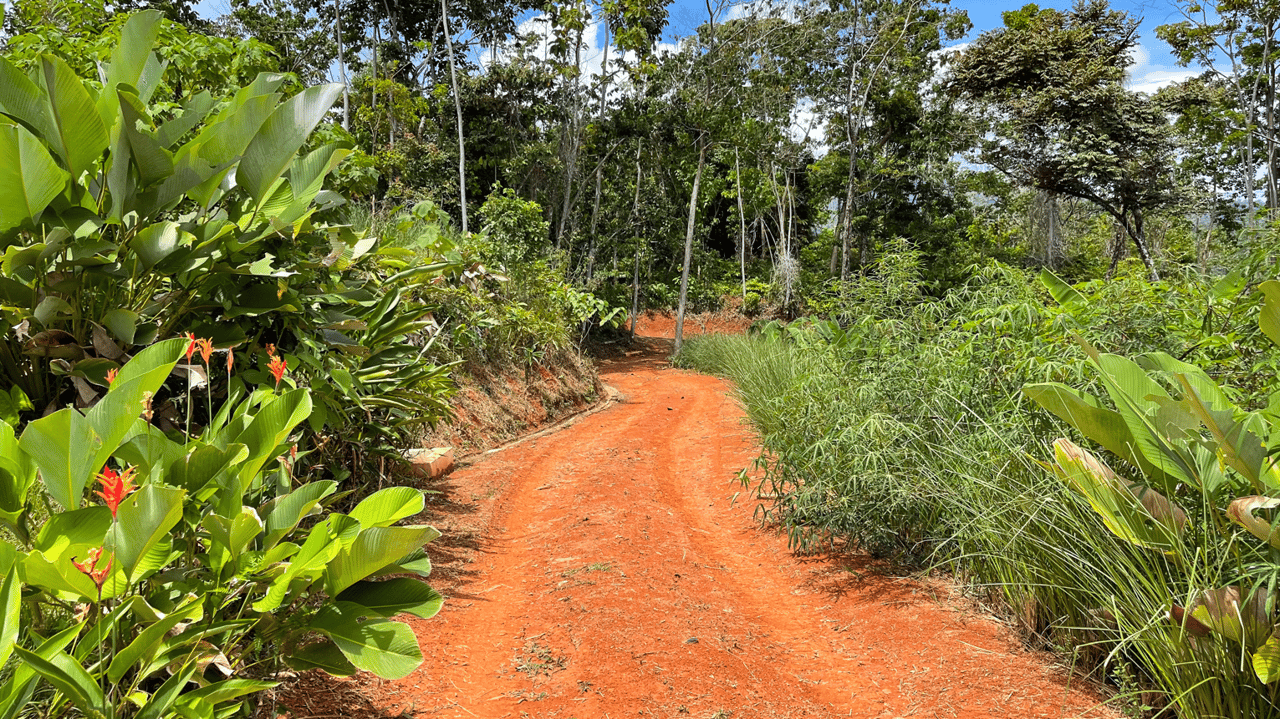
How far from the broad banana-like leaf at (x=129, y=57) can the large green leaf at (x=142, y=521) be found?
156 cm

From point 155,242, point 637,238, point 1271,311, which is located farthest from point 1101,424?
point 637,238

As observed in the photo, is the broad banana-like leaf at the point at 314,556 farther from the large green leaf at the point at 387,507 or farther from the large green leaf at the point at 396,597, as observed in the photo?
the large green leaf at the point at 396,597

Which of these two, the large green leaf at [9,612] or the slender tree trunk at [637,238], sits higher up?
the slender tree trunk at [637,238]

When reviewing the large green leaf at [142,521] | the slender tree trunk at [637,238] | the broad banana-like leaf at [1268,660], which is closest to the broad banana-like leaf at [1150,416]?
the broad banana-like leaf at [1268,660]

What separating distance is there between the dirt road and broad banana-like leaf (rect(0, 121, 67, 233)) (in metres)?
1.92

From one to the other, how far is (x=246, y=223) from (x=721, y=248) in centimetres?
2763

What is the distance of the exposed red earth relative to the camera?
291 cm

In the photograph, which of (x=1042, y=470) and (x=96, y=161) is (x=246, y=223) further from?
(x=1042, y=470)

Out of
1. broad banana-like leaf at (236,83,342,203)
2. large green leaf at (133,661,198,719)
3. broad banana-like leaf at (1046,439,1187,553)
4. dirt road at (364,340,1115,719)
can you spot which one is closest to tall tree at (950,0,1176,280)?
dirt road at (364,340,1115,719)

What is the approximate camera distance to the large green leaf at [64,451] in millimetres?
1583

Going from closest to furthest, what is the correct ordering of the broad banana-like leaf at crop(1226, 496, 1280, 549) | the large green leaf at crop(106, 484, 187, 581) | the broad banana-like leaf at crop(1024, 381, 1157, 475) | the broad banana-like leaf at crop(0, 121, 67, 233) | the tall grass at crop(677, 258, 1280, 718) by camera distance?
the large green leaf at crop(106, 484, 187, 581)
the broad banana-like leaf at crop(0, 121, 67, 233)
the broad banana-like leaf at crop(1226, 496, 1280, 549)
the tall grass at crop(677, 258, 1280, 718)
the broad banana-like leaf at crop(1024, 381, 1157, 475)

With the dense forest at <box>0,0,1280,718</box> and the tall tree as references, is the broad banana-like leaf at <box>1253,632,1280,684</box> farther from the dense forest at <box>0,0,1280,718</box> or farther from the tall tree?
the tall tree

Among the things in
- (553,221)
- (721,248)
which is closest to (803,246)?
(721,248)

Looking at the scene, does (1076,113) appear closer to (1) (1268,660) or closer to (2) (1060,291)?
(2) (1060,291)
